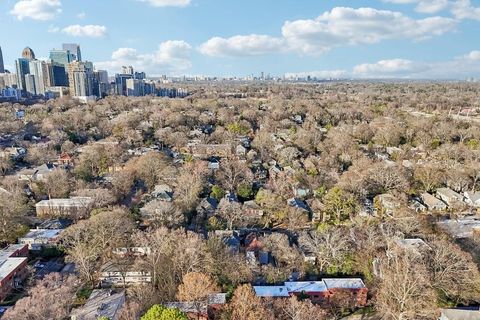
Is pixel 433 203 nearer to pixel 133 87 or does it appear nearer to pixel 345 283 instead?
pixel 345 283

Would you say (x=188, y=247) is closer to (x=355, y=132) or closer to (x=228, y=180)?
(x=228, y=180)

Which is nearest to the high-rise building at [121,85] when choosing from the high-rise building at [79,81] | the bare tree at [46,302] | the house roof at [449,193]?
the high-rise building at [79,81]

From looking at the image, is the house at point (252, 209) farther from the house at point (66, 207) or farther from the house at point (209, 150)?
the house at point (209, 150)

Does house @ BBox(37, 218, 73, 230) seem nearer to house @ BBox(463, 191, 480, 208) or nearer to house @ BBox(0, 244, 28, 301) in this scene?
house @ BBox(0, 244, 28, 301)

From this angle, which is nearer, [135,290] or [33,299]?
[33,299]

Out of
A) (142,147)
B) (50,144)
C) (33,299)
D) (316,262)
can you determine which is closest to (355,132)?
(142,147)

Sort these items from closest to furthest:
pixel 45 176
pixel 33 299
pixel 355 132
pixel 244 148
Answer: pixel 33 299, pixel 45 176, pixel 244 148, pixel 355 132
